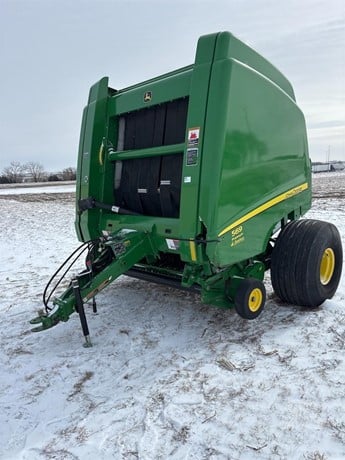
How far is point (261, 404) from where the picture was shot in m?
2.46

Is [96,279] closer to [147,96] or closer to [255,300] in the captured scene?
[255,300]

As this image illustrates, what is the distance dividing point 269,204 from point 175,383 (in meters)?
1.80

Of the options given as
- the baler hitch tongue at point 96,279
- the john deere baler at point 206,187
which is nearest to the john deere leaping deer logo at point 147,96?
the john deere baler at point 206,187

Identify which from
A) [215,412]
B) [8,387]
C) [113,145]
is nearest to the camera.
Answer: [215,412]

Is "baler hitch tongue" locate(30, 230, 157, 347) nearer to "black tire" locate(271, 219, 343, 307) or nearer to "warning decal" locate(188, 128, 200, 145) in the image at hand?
"warning decal" locate(188, 128, 200, 145)

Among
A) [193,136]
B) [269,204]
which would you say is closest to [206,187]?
[193,136]

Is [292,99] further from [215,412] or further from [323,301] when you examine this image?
[215,412]

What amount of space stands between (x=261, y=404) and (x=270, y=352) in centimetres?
66

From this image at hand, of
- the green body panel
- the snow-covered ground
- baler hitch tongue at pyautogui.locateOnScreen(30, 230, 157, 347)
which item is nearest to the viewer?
the snow-covered ground

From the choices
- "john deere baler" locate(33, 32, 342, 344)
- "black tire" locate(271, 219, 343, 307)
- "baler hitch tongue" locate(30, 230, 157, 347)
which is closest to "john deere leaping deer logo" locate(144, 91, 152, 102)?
"john deere baler" locate(33, 32, 342, 344)

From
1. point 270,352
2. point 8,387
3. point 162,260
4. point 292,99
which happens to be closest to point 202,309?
point 162,260

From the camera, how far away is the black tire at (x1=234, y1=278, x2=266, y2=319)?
3277 millimetres

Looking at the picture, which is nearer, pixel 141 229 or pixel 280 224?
pixel 141 229

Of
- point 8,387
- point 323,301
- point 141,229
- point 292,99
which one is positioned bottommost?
point 8,387
